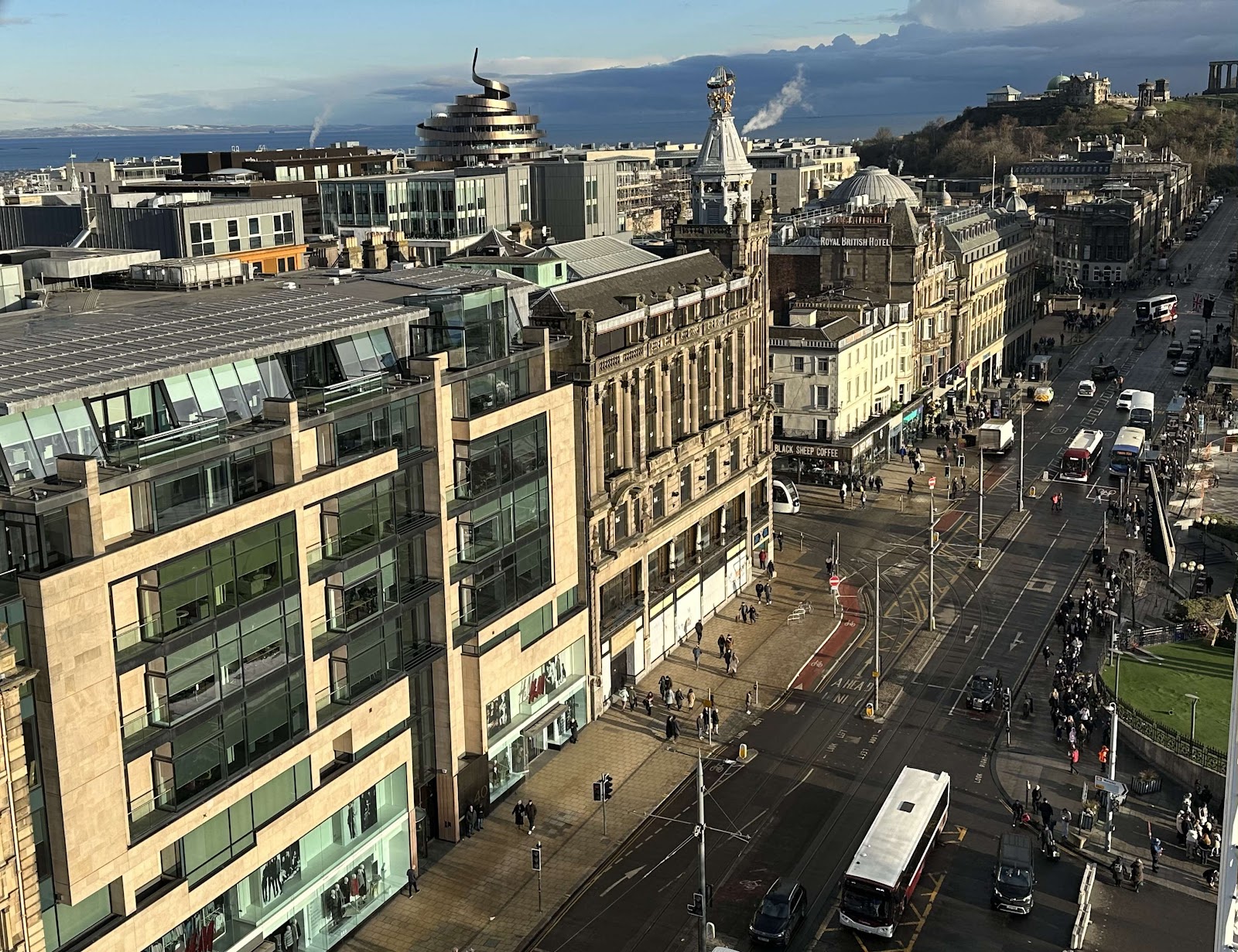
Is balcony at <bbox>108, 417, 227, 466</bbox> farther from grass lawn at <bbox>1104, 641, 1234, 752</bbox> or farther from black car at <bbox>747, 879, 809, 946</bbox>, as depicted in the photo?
grass lawn at <bbox>1104, 641, 1234, 752</bbox>

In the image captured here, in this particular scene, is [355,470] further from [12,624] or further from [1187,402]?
[1187,402]

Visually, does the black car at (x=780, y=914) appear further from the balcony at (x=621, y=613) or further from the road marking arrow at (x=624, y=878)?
the balcony at (x=621, y=613)

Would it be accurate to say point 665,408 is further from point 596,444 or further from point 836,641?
point 836,641

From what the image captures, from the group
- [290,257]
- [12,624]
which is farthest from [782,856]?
[290,257]

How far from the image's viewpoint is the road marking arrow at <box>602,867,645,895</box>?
51.2m

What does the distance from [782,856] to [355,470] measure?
22.8 m

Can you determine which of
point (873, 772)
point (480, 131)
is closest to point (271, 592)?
point (873, 772)

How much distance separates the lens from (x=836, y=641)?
75750 mm

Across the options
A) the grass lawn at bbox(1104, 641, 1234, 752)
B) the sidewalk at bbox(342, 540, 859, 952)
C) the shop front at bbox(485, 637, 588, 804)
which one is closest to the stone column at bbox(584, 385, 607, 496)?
the shop front at bbox(485, 637, 588, 804)

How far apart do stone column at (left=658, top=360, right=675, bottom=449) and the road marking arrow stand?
2647 cm

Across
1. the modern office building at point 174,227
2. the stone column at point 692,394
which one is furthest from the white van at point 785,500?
the modern office building at point 174,227

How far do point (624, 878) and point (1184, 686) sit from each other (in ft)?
105

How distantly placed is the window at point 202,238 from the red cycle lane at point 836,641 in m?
61.1

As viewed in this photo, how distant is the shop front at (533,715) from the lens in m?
58.0
